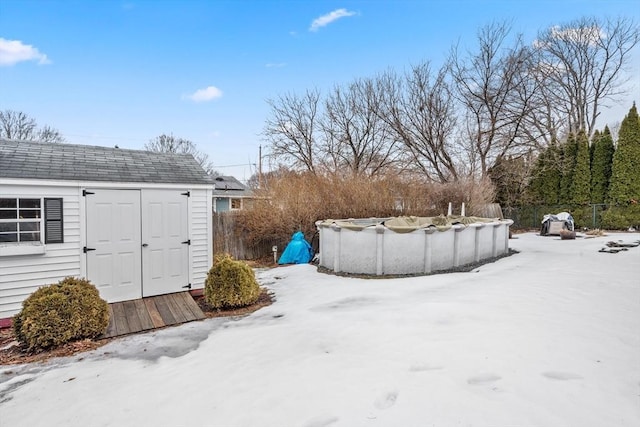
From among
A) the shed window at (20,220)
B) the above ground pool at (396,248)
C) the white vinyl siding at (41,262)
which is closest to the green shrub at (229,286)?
the white vinyl siding at (41,262)

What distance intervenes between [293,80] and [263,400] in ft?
55.5

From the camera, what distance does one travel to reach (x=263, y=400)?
101 inches

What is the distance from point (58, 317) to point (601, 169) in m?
19.8

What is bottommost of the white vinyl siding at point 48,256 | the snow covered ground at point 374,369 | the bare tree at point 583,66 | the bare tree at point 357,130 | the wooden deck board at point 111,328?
the wooden deck board at point 111,328

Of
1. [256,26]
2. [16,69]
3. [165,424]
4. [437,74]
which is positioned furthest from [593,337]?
[16,69]

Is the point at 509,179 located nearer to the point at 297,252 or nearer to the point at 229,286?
the point at 297,252

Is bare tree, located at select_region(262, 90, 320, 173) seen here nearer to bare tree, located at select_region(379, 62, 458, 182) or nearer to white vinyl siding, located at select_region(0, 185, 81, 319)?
bare tree, located at select_region(379, 62, 458, 182)

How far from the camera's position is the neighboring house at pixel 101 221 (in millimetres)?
5008

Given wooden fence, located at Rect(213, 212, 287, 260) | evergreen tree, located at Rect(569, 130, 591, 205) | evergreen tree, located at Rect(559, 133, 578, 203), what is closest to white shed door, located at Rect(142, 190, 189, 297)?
wooden fence, located at Rect(213, 212, 287, 260)

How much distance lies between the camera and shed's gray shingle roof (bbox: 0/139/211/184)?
5195 millimetres

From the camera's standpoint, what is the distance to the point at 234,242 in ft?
34.8

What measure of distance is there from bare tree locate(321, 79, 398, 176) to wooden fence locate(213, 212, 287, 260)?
7741 mm

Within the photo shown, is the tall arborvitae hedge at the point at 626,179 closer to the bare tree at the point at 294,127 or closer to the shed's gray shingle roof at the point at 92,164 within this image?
the bare tree at the point at 294,127

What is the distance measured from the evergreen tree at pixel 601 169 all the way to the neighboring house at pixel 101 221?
17241mm
